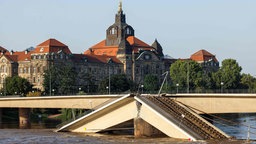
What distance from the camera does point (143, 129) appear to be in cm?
8269

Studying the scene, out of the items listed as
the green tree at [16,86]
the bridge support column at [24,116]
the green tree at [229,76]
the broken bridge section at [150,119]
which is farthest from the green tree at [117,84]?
the broken bridge section at [150,119]

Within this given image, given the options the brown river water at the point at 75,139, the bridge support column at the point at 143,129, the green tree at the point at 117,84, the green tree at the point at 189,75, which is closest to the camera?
the brown river water at the point at 75,139

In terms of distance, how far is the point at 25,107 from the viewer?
374ft

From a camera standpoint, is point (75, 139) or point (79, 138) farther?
point (79, 138)

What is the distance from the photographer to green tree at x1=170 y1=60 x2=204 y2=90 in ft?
580

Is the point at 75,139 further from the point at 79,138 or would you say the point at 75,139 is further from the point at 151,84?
the point at 151,84

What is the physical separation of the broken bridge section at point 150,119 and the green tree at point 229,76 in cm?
9473

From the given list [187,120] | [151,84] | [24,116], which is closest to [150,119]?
[187,120]

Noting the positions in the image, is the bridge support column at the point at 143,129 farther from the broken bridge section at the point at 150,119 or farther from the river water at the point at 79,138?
the river water at the point at 79,138

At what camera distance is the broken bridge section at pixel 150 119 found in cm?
7475

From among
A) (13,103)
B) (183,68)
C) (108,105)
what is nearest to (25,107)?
(13,103)

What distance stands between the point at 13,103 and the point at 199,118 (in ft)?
153

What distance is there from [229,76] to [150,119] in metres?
105

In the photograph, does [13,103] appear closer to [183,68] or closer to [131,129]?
[131,129]
